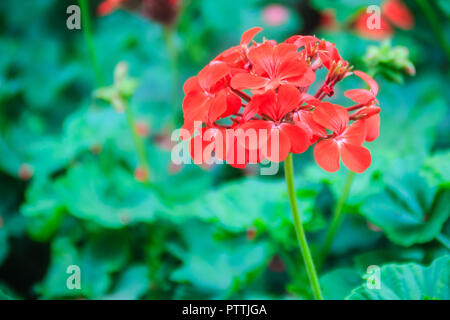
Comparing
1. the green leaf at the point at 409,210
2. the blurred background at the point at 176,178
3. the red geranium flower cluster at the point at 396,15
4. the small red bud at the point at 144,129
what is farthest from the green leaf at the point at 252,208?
the red geranium flower cluster at the point at 396,15

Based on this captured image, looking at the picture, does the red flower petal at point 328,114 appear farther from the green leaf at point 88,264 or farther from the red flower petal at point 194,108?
the green leaf at point 88,264

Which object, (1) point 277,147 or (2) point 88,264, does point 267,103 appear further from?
(2) point 88,264

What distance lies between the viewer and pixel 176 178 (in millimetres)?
1274

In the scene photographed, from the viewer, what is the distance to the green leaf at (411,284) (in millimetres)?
640

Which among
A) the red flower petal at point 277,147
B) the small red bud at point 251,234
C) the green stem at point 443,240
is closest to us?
the red flower petal at point 277,147

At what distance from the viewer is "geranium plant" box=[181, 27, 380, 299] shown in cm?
50

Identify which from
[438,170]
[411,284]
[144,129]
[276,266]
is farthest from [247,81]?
[144,129]

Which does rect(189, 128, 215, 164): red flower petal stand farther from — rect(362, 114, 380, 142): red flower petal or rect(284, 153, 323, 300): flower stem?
rect(362, 114, 380, 142): red flower petal

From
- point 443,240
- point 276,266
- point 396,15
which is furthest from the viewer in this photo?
point 396,15

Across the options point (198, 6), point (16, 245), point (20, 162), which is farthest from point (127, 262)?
point (198, 6)

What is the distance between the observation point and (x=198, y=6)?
166 centimetres

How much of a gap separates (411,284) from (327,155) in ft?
0.94

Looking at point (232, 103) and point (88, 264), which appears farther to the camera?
point (88, 264)

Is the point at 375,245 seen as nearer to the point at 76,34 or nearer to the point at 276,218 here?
the point at 276,218
